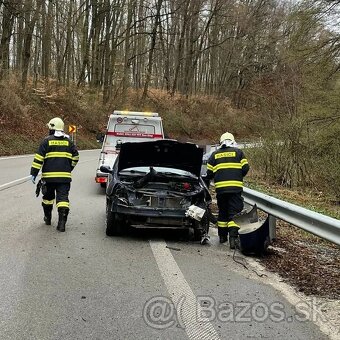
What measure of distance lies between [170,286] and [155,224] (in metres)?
2.22

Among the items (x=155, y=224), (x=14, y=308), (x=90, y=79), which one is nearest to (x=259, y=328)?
(x=14, y=308)

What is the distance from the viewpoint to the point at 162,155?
323 inches

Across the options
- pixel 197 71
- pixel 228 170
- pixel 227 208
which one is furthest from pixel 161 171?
pixel 197 71

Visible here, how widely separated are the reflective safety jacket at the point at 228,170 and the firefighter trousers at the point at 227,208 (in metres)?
0.12

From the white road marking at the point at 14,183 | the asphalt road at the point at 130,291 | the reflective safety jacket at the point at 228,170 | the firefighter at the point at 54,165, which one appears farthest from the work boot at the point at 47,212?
the white road marking at the point at 14,183

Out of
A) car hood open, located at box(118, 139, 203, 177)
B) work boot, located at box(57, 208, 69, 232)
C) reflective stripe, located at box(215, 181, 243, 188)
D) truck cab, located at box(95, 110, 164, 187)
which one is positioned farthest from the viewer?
truck cab, located at box(95, 110, 164, 187)

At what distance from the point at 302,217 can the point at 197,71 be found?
5077cm

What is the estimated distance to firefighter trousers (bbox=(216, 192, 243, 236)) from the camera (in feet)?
24.3

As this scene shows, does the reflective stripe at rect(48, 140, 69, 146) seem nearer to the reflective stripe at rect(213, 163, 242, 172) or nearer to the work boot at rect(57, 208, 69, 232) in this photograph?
the work boot at rect(57, 208, 69, 232)

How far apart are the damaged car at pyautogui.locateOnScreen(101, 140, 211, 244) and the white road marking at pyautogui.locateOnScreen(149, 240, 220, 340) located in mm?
684

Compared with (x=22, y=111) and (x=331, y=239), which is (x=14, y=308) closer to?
(x=331, y=239)

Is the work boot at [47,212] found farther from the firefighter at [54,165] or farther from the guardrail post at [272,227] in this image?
the guardrail post at [272,227]

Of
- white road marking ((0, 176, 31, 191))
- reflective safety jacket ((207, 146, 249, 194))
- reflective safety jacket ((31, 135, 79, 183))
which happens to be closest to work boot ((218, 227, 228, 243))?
reflective safety jacket ((207, 146, 249, 194))

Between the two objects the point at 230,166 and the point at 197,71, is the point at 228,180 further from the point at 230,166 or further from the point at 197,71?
the point at 197,71
